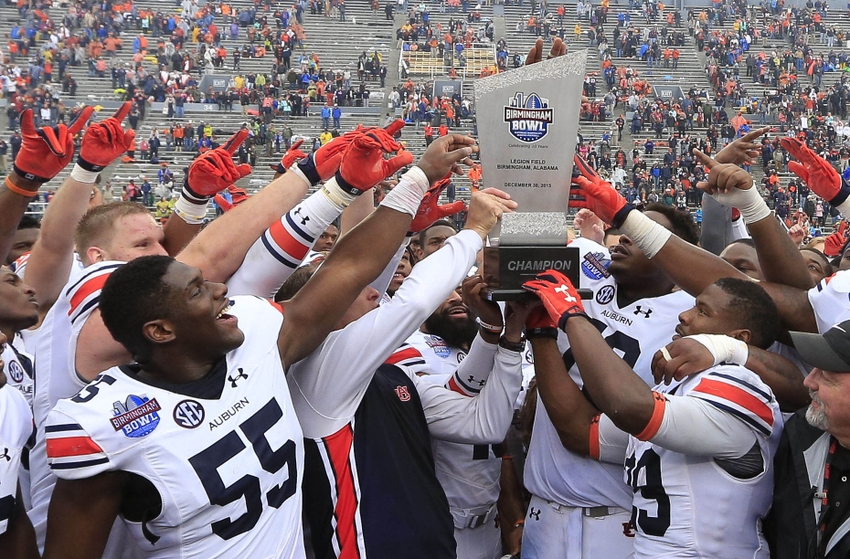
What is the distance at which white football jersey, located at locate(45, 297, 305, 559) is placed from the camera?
2057mm

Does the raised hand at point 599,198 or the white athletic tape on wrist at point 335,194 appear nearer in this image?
the white athletic tape on wrist at point 335,194

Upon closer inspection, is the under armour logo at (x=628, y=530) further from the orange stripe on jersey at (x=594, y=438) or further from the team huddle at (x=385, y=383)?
the orange stripe on jersey at (x=594, y=438)

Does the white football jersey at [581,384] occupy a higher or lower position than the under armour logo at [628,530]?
higher

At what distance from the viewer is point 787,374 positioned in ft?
9.11

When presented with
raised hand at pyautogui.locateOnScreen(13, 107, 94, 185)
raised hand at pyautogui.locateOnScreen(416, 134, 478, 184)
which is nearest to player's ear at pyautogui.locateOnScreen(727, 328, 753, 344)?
raised hand at pyautogui.locateOnScreen(416, 134, 478, 184)

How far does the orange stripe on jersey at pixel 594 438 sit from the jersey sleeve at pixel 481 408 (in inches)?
11.7

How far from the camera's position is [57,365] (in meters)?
2.66

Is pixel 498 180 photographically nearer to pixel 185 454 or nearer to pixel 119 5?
pixel 185 454

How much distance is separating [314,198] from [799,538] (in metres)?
1.87

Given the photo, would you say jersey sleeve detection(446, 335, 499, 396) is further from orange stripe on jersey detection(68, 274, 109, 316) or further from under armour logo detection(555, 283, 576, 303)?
orange stripe on jersey detection(68, 274, 109, 316)

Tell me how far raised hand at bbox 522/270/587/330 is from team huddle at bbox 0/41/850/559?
1cm

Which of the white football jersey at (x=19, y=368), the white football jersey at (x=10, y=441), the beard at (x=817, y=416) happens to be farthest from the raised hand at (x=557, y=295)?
the white football jersey at (x=19, y=368)

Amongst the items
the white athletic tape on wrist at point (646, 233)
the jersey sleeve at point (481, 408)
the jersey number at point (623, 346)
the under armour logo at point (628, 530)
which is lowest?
the under armour logo at point (628, 530)

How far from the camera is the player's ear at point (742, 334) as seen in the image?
284 cm
